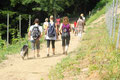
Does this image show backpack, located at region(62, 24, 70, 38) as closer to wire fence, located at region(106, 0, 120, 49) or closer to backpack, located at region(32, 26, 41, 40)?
backpack, located at region(32, 26, 41, 40)

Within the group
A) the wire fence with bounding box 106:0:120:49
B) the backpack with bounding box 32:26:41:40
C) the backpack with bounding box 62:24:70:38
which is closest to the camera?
the wire fence with bounding box 106:0:120:49

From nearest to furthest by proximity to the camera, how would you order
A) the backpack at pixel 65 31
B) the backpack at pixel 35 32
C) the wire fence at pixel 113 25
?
the wire fence at pixel 113 25
the backpack at pixel 35 32
the backpack at pixel 65 31

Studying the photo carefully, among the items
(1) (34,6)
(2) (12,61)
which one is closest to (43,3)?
(1) (34,6)

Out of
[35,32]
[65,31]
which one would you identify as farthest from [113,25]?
[35,32]

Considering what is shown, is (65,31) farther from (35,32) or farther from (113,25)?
(113,25)

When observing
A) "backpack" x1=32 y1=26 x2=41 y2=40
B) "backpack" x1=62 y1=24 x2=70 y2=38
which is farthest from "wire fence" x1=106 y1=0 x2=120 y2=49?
"backpack" x1=32 y1=26 x2=41 y2=40

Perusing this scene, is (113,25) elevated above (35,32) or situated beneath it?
elevated above

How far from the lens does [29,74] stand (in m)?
5.70

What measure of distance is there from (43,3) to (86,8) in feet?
57.1

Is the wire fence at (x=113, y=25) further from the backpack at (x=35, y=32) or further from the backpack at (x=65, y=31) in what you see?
the backpack at (x=35, y=32)

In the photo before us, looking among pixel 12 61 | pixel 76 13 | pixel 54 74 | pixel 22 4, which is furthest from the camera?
pixel 76 13

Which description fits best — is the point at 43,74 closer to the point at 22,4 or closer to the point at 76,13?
the point at 22,4

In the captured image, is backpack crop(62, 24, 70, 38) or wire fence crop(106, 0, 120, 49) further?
backpack crop(62, 24, 70, 38)

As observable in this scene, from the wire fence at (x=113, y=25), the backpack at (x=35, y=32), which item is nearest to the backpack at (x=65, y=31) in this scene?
the backpack at (x=35, y=32)
